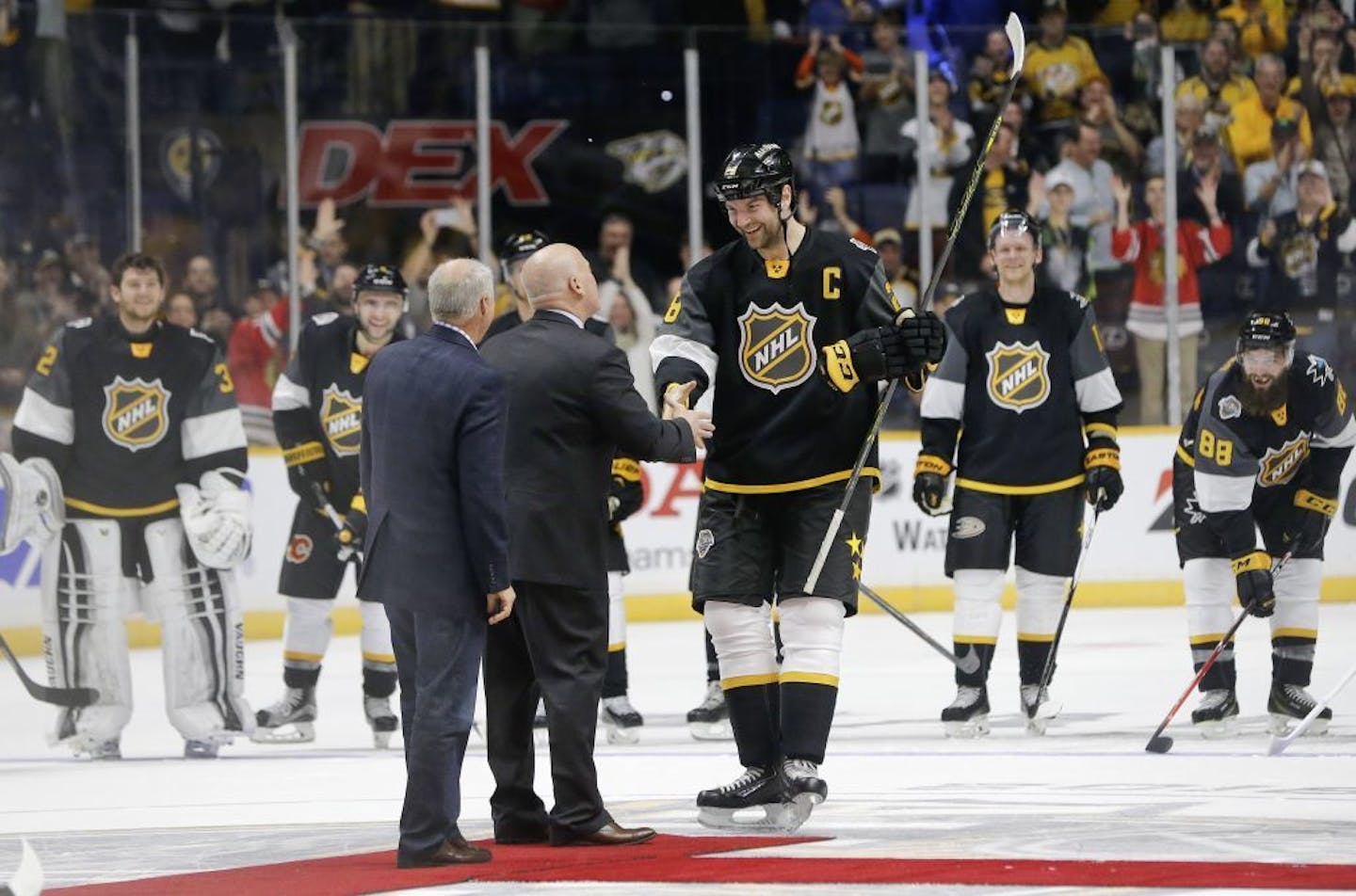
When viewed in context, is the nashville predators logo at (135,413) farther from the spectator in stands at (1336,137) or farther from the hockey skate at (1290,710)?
the spectator in stands at (1336,137)

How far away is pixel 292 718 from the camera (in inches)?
306

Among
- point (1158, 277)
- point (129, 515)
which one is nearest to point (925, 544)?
point (1158, 277)

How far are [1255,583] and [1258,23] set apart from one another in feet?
21.4

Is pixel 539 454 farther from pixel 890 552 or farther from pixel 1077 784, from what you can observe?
pixel 890 552

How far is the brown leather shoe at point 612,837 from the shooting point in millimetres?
4961

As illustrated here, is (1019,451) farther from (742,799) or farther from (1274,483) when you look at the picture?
(742,799)

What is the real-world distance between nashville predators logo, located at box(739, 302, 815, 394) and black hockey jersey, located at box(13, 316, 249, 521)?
97.5 inches

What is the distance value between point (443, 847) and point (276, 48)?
7863 millimetres

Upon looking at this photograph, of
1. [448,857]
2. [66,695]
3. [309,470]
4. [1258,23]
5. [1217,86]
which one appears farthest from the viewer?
[1258,23]

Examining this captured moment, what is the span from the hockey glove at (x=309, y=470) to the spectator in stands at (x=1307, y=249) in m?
6.17

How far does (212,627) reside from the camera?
24.3 feet

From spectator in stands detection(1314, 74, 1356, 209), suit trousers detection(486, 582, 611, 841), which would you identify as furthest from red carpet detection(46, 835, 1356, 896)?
spectator in stands detection(1314, 74, 1356, 209)

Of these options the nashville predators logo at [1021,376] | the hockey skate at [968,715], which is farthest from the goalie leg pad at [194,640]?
the nashville predators logo at [1021,376]

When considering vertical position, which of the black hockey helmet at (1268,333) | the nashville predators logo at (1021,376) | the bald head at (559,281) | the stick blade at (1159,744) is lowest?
the stick blade at (1159,744)
